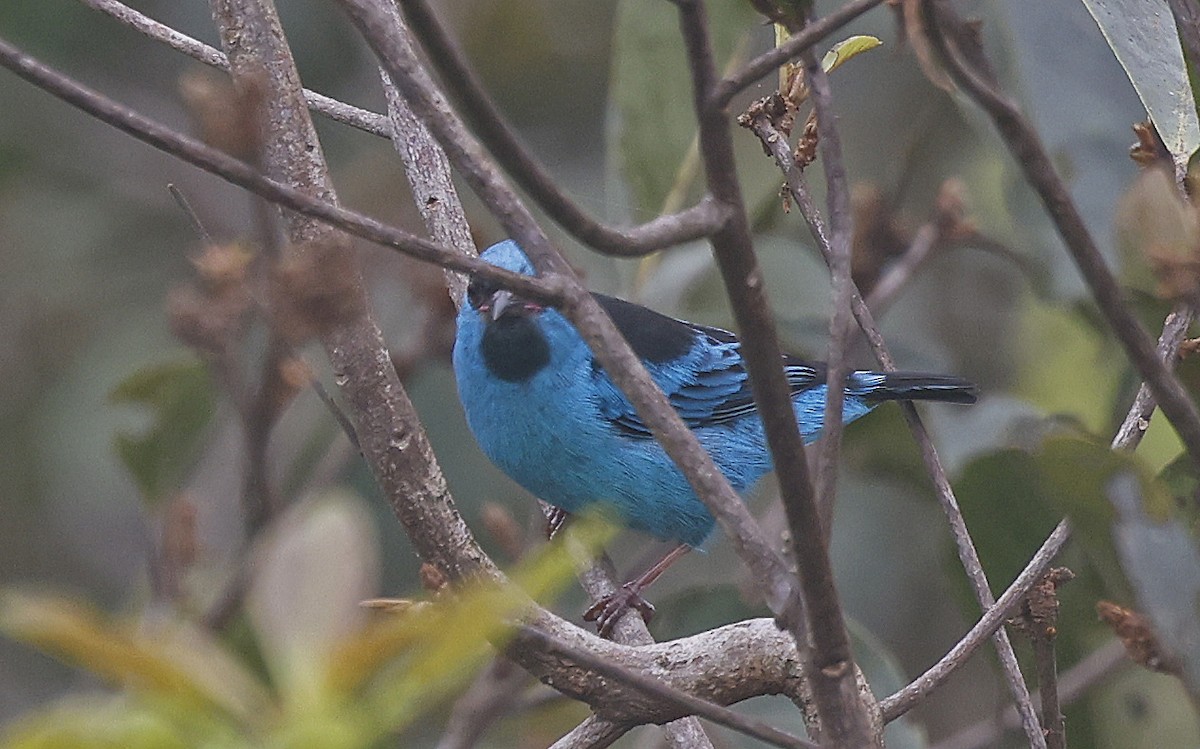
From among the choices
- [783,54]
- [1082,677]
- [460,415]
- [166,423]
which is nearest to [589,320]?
[783,54]

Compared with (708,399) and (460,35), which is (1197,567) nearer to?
(708,399)

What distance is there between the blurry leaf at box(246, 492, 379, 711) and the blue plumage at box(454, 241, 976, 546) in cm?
280

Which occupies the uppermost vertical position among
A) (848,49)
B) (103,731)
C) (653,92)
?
(653,92)

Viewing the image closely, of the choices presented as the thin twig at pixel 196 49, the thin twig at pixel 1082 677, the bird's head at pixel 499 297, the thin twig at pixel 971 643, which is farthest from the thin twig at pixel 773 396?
the bird's head at pixel 499 297

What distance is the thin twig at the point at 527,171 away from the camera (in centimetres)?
118

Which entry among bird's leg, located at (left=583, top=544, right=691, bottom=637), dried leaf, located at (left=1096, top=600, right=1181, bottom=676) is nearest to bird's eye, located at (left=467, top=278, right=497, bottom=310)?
bird's leg, located at (left=583, top=544, right=691, bottom=637)

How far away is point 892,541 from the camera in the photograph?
4.59m

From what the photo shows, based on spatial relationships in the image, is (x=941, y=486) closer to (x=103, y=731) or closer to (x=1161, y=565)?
(x=1161, y=565)

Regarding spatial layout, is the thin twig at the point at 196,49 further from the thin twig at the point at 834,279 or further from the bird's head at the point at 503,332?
the thin twig at the point at 834,279

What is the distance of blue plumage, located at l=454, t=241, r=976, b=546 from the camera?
3838 millimetres

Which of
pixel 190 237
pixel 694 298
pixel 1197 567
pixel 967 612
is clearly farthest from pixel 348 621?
pixel 190 237

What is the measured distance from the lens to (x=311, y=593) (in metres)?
0.90

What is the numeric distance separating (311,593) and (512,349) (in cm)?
298

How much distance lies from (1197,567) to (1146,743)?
119 centimetres
